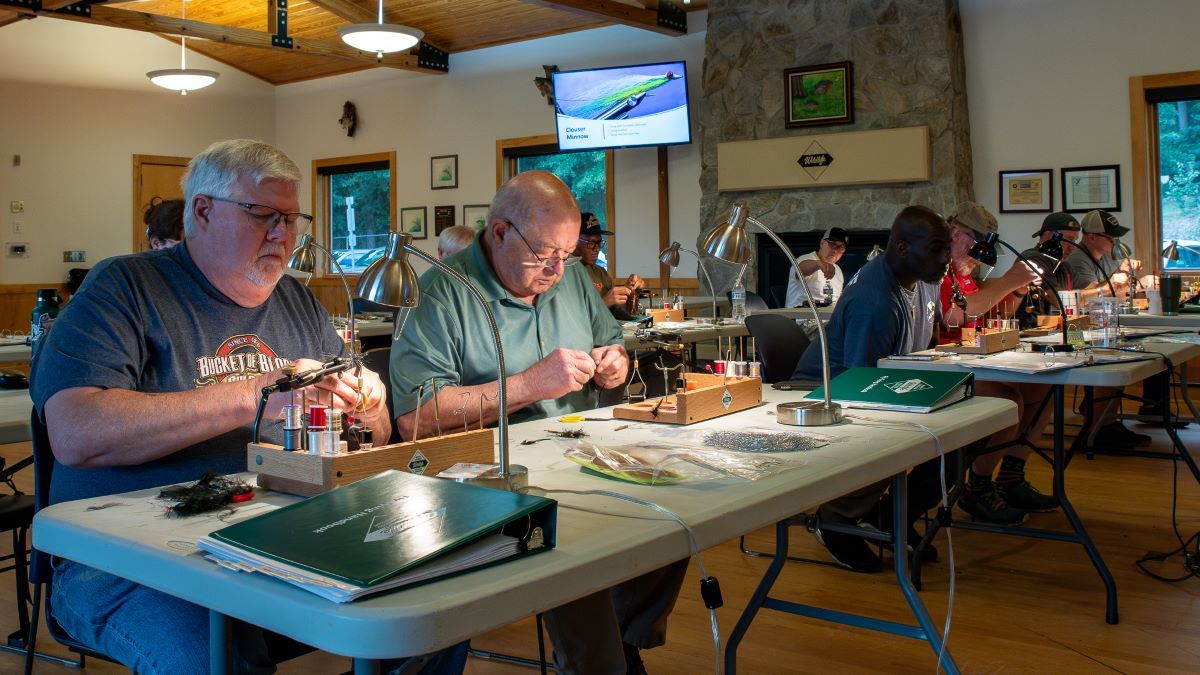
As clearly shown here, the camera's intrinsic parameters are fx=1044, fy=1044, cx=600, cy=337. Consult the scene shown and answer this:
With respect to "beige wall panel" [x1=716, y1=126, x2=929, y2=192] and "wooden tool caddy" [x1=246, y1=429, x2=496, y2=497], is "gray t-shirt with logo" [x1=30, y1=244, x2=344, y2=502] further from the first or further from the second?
"beige wall panel" [x1=716, y1=126, x2=929, y2=192]

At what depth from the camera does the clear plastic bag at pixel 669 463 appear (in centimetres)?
150

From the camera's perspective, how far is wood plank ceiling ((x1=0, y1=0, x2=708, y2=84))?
8.69 meters

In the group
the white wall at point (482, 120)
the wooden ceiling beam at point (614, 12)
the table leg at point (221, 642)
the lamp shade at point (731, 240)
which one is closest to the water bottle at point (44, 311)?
the lamp shade at point (731, 240)

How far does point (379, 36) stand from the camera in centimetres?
628

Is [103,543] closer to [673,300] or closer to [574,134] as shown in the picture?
[673,300]

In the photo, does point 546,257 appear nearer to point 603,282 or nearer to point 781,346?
point 781,346

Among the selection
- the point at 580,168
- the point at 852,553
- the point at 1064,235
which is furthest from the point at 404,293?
the point at 580,168

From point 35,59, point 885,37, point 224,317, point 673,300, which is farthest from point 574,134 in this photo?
point 224,317

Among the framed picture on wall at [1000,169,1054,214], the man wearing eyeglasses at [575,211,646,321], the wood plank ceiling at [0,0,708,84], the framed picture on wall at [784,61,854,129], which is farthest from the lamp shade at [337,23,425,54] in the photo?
the framed picture on wall at [1000,169,1054,214]

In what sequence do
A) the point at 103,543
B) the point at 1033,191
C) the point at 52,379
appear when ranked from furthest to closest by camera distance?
the point at 1033,191, the point at 52,379, the point at 103,543

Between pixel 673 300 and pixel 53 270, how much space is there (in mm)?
6701

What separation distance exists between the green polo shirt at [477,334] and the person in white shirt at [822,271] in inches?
172

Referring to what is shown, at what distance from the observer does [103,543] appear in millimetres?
1215

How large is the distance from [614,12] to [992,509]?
5.80 m
